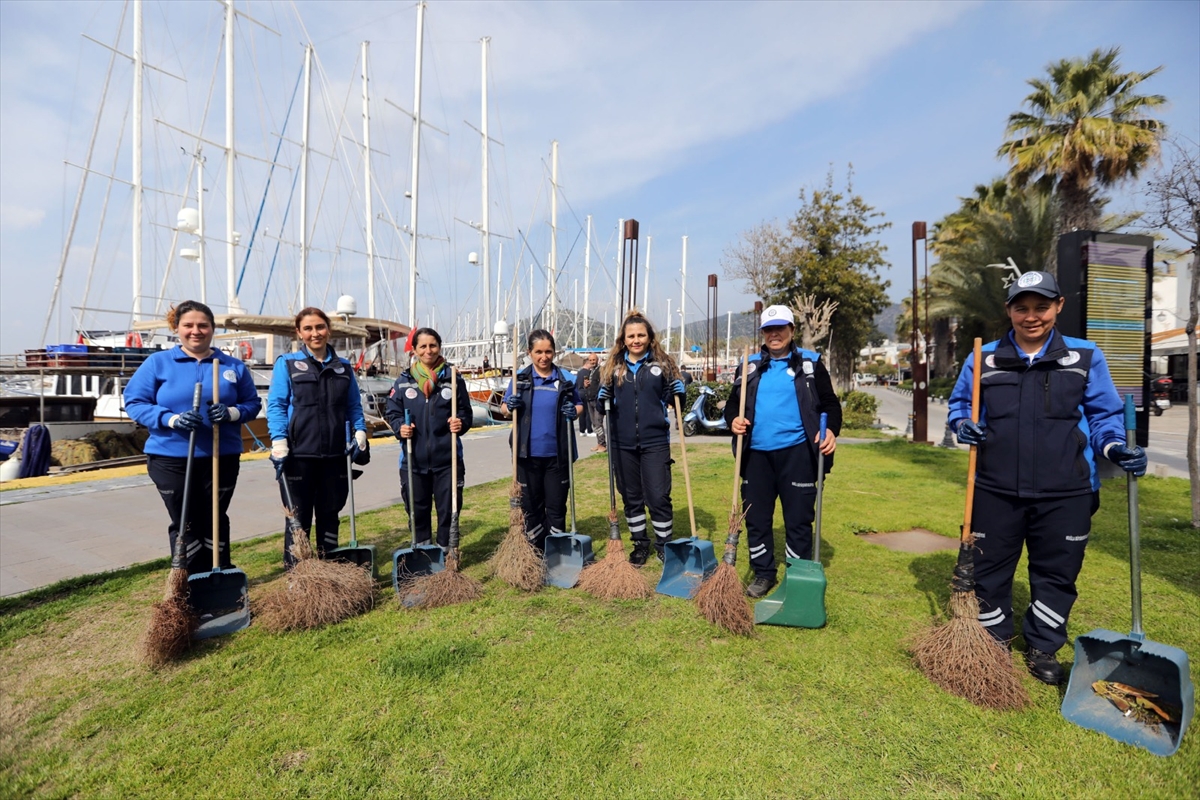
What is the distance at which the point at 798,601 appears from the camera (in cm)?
372

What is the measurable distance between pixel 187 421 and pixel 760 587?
4019mm

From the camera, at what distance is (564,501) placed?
496 cm

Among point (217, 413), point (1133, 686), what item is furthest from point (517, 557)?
point (1133, 686)

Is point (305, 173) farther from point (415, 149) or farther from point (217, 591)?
point (217, 591)

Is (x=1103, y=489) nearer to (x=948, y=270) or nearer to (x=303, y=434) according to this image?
(x=303, y=434)

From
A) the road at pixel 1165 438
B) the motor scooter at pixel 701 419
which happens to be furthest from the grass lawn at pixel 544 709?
the motor scooter at pixel 701 419

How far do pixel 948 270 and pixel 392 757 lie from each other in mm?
29261

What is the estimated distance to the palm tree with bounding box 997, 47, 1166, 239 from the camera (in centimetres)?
1586

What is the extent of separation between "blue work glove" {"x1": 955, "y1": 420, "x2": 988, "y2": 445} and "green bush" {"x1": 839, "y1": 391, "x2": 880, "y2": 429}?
1544cm

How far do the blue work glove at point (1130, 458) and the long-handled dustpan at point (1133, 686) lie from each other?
0.04 m

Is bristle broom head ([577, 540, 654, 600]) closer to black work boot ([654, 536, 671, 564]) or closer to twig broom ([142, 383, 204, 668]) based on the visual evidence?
black work boot ([654, 536, 671, 564])

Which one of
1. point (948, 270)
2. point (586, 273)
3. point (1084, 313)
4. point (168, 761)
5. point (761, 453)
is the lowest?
point (168, 761)

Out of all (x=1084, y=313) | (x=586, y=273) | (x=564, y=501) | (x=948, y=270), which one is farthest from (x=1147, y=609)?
(x=586, y=273)

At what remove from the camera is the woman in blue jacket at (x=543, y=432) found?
4742 millimetres
